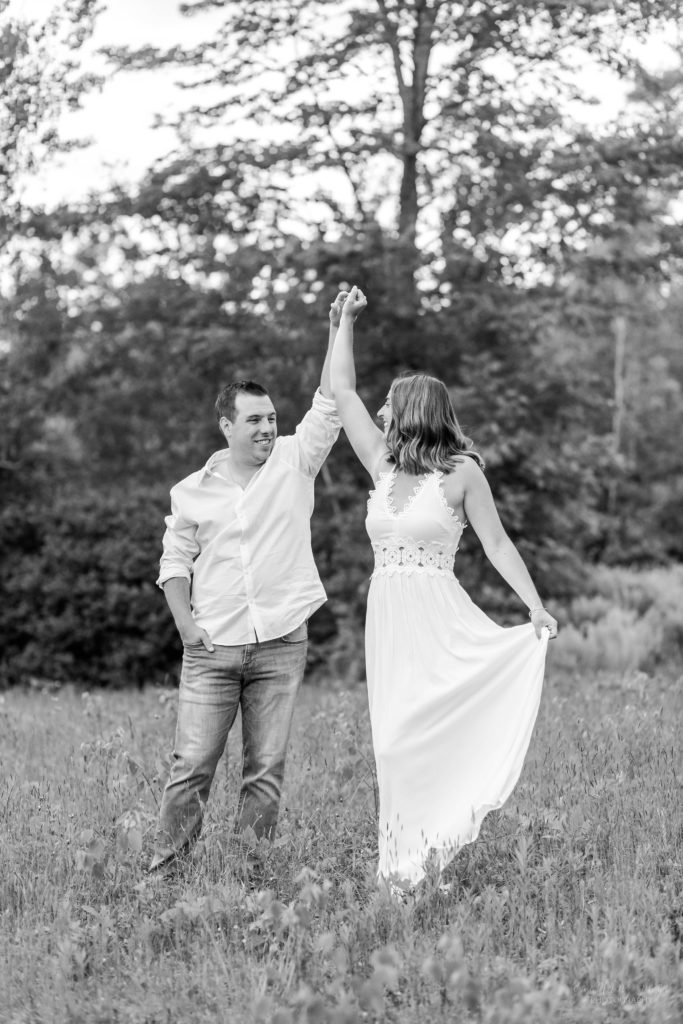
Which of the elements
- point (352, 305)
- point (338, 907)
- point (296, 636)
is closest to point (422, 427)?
point (352, 305)

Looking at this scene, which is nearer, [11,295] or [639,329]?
[11,295]

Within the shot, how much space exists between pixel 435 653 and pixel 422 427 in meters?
0.92

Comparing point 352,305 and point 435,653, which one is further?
point 352,305

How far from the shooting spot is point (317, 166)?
1180 cm

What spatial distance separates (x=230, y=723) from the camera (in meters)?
4.75

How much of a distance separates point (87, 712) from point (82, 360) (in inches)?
311

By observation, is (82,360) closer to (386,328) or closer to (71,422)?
(71,422)

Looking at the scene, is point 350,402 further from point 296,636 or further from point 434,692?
point 434,692

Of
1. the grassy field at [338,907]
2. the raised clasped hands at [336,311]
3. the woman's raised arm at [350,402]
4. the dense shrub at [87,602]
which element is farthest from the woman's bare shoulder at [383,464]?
the dense shrub at [87,602]

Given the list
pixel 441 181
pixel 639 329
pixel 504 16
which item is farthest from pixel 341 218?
pixel 639 329

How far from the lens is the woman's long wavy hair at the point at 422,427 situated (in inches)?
181

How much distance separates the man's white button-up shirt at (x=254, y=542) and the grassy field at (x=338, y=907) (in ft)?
3.06

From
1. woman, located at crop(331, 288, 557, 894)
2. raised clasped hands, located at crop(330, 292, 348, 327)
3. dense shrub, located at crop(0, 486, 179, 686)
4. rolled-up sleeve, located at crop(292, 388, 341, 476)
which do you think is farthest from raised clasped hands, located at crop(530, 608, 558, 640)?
dense shrub, located at crop(0, 486, 179, 686)

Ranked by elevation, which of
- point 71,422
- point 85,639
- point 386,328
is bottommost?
point 85,639
